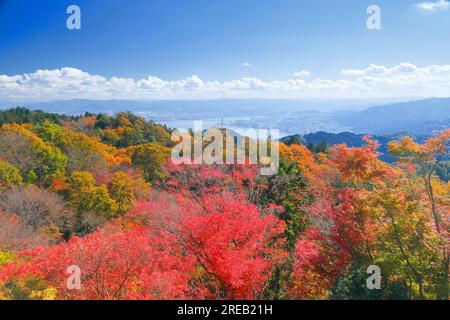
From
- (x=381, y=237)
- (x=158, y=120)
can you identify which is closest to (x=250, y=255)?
(x=381, y=237)

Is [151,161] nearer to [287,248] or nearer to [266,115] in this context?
[287,248]

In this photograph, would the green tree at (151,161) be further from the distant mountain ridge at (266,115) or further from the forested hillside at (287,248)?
the distant mountain ridge at (266,115)

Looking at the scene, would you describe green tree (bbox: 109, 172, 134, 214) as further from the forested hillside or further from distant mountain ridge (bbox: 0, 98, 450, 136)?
distant mountain ridge (bbox: 0, 98, 450, 136)

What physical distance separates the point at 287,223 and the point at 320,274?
5386 mm

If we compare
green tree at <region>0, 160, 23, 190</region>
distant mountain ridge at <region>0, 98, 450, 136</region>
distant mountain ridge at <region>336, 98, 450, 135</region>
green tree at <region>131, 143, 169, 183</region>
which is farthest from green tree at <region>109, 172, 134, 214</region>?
distant mountain ridge at <region>336, 98, 450, 135</region>

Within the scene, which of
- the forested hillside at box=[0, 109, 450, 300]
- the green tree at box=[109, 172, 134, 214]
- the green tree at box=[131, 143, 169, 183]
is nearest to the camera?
the forested hillside at box=[0, 109, 450, 300]

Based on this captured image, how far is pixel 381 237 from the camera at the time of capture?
31.0 ft

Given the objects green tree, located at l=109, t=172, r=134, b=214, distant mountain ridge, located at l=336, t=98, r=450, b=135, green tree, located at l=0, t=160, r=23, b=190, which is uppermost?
distant mountain ridge, located at l=336, t=98, r=450, b=135

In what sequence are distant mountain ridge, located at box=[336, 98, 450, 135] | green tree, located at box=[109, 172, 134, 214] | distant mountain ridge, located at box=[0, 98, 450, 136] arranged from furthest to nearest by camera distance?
distant mountain ridge, located at box=[336, 98, 450, 135] → distant mountain ridge, located at box=[0, 98, 450, 136] → green tree, located at box=[109, 172, 134, 214]

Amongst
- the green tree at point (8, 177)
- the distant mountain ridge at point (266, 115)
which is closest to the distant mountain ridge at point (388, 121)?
the distant mountain ridge at point (266, 115)

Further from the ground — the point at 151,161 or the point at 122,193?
the point at 151,161

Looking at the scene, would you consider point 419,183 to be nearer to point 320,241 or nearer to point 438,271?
point 438,271

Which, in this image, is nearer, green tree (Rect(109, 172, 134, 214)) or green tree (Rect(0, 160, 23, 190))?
green tree (Rect(0, 160, 23, 190))

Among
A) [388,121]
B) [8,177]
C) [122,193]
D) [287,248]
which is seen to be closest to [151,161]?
[122,193]
